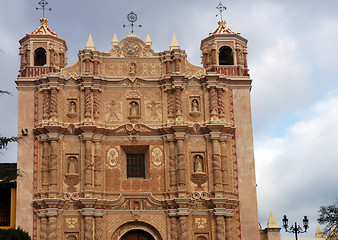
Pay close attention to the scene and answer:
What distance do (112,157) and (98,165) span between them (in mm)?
955

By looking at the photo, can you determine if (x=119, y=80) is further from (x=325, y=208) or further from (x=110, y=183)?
(x=325, y=208)

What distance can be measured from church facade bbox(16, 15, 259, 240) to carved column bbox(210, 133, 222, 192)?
59mm

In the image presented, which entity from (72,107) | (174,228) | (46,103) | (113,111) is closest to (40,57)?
(46,103)

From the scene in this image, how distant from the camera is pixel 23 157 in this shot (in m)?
32.9

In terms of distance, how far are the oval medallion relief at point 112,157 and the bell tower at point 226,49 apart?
273 inches

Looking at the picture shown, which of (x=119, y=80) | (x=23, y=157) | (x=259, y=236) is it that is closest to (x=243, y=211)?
(x=259, y=236)

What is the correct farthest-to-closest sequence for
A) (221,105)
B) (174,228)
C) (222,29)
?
(222,29)
(221,105)
(174,228)


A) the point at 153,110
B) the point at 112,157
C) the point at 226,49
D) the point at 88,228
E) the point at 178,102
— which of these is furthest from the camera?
the point at 226,49

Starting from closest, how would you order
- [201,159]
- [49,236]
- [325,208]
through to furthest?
[325,208] < [49,236] < [201,159]

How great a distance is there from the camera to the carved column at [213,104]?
33.7 metres

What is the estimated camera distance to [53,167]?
106ft

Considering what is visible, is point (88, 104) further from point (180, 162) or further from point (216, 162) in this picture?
point (216, 162)

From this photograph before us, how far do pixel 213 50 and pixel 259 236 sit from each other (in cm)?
1043

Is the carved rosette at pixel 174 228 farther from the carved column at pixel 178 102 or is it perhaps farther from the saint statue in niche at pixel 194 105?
the saint statue in niche at pixel 194 105
